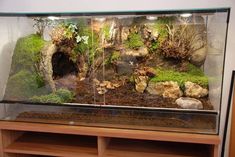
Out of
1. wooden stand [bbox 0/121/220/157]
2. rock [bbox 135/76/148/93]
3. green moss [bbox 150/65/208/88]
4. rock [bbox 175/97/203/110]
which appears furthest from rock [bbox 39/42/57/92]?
rock [bbox 175/97/203/110]

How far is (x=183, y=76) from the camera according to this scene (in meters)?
1.51

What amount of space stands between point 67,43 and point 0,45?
49 centimetres

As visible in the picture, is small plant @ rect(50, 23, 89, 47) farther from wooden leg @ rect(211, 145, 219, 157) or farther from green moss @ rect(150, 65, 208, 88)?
wooden leg @ rect(211, 145, 219, 157)

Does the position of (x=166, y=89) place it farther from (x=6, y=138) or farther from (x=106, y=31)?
(x=6, y=138)

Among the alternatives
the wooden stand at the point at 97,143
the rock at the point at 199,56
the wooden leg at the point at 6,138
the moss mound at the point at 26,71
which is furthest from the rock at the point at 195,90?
the wooden leg at the point at 6,138

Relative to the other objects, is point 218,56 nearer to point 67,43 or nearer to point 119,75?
point 119,75

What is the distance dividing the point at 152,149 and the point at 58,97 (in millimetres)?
677

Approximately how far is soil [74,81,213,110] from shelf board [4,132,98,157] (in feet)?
1.03

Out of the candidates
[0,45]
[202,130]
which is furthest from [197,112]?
[0,45]

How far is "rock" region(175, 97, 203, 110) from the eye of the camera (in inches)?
58.7

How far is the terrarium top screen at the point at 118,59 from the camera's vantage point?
1.49 metres

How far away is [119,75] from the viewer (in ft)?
5.25

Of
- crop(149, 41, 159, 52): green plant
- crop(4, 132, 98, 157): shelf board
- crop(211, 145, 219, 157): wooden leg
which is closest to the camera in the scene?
crop(211, 145, 219, 157): wooden leg

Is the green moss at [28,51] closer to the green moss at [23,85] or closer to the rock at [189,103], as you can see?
the green moss at [23,85]
